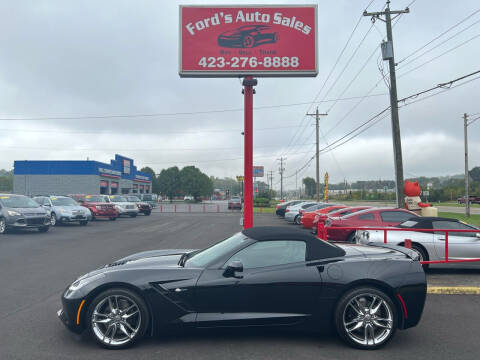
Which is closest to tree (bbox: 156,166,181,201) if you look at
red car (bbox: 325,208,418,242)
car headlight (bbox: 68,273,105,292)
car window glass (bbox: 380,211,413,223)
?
red car (bbox: 325,208,418,242)

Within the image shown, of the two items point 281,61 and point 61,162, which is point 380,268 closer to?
point 281,61

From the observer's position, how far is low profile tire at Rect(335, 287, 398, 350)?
4.46 m

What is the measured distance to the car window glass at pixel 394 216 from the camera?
11.6m

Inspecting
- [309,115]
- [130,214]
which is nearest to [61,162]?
[130,214]

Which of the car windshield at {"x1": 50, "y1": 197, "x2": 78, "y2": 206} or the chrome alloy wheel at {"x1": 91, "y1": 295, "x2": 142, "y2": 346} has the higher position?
the car windshield at {"x1": 50, "y1": 197, "x2": 78, "y2": 206}

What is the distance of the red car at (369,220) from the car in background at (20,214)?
1233cm

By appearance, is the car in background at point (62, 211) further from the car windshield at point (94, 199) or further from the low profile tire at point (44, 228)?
the car windshield at point (94, 199)

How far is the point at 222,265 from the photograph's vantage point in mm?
4520

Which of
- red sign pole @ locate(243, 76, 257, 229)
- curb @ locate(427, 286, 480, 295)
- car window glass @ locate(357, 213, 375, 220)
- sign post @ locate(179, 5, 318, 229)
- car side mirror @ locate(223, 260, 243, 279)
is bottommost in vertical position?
curb @ locate(427, 286, 480, 295)

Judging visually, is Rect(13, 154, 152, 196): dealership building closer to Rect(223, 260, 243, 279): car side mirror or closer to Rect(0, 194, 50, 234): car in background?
Rect(0, 194, 50, 234): car in background

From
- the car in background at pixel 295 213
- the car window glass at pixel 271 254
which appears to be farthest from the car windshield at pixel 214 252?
the car in background at pixel 295 213

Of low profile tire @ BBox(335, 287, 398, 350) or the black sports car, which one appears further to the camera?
the black sports car

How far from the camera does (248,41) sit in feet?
48.9

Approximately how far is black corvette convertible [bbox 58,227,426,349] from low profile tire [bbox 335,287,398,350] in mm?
11
